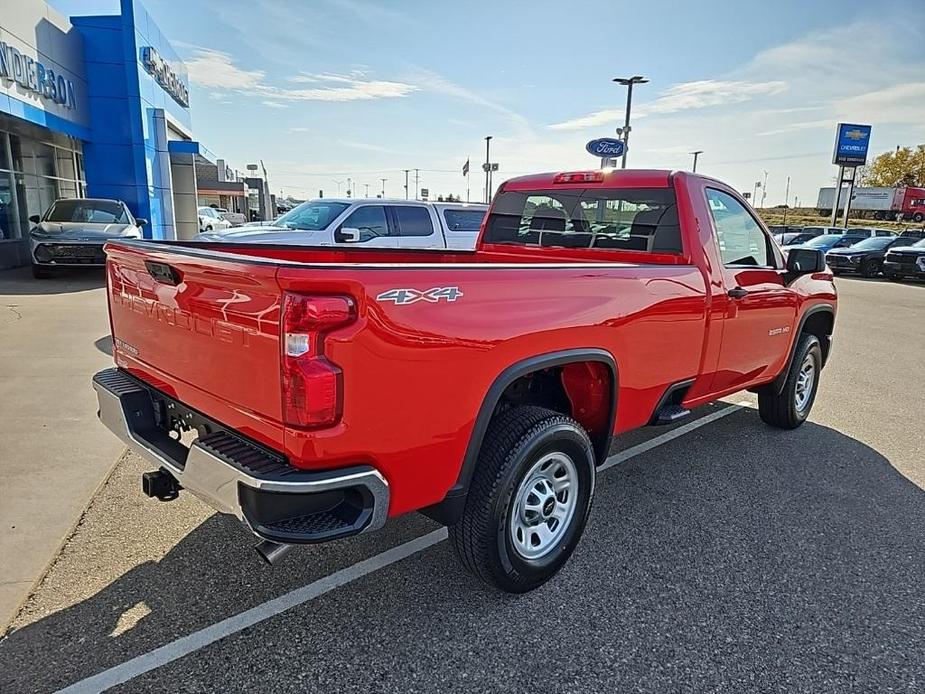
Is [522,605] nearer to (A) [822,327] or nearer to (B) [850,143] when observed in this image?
(A) [822,327]

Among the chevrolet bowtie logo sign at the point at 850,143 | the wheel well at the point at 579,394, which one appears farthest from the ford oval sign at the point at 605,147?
the chevrolet bowtie logo sign at the point at 850,143

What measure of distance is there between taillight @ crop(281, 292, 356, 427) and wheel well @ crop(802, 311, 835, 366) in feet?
15.7

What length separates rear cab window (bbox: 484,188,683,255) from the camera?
416 centimetres

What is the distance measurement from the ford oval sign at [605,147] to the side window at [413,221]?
A: 1447cm

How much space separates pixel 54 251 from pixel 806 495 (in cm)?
1387

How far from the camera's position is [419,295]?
2332mm

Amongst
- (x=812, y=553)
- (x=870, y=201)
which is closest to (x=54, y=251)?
(x=812, y=553)

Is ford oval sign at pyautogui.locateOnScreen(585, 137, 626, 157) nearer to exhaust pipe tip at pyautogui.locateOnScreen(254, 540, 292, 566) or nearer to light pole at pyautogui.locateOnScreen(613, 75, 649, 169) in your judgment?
light pole at pyautogui.locateOnScreen(613, 75, 649, 169)

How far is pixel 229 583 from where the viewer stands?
3080mm

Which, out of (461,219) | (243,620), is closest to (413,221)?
(461,219)

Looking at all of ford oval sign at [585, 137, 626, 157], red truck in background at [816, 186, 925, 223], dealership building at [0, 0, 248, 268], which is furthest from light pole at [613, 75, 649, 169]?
red truck in background at [816, 186, 925, 223]

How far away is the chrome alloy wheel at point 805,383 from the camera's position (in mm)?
5531

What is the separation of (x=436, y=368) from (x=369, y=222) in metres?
9.19

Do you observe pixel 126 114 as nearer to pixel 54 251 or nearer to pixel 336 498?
pixel 54 251
